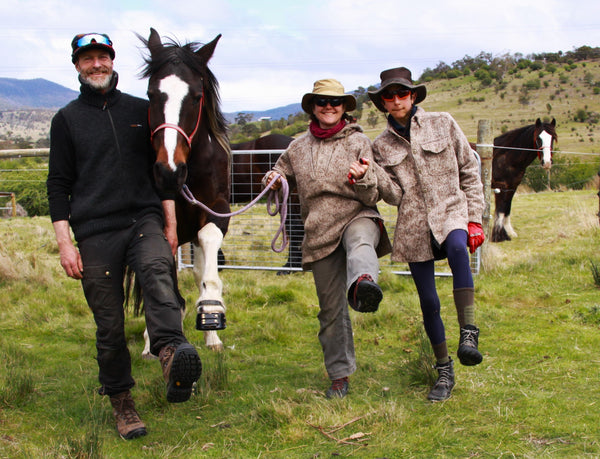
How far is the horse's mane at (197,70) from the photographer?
12.7 feet

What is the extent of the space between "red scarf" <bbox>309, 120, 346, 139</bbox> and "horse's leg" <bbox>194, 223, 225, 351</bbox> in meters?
1.22

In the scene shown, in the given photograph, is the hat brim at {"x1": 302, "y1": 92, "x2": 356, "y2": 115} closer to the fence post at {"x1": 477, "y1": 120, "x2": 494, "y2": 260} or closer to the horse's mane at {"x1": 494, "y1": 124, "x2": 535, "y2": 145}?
the fence post at {"x1": 477, "y1": 120, "x2": 494, "y2": 260}

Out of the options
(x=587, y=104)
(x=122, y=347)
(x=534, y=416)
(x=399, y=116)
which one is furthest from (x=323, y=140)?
(x=587, y=104)

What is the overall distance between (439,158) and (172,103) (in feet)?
5.79


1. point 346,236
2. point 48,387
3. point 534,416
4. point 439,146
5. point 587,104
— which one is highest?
point 587,104

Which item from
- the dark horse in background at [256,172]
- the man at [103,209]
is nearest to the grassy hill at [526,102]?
the dark horse in background at [256,172]

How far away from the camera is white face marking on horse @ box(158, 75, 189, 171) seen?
3.36 m

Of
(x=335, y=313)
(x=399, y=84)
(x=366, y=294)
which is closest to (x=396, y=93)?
(x=399, y=84)

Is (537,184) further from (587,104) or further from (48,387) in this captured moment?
(587,104)

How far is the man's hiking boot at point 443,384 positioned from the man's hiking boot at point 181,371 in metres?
1.58

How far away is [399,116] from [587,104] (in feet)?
204

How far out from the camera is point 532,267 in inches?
285

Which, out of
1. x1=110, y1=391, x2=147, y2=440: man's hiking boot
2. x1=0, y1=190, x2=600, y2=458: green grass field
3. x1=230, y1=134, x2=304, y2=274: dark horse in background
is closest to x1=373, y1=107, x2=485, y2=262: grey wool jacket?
x1=0, y1=190, x2=600, y2=458: green grass field

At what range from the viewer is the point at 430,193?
11.3 ft
